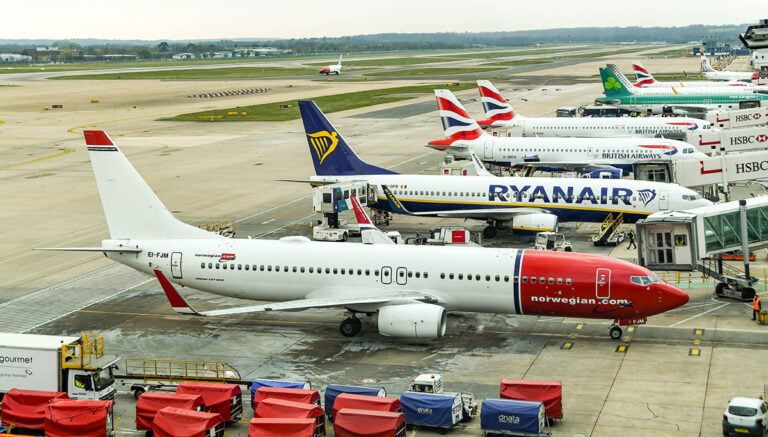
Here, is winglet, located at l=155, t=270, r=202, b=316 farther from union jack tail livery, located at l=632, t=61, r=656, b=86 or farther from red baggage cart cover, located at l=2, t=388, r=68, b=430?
union jack tail livery, located at l=632, t=61, r=656, b=86

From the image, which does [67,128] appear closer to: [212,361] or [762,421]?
[212,361]

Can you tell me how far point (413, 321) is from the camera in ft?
124

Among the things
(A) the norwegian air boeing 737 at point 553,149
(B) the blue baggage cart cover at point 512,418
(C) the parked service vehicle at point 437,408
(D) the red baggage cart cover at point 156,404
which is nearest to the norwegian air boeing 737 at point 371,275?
(D) the red baggage cart cover at point 156,404

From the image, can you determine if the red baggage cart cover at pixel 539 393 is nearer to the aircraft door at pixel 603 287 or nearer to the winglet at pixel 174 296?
the aircraft door at pixel 603 287

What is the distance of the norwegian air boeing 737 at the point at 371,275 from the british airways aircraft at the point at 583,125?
56276 millimetres

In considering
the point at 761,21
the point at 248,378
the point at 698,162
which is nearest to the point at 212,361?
the point at 248,378

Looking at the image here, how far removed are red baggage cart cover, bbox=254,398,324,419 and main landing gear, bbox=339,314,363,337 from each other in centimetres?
1078

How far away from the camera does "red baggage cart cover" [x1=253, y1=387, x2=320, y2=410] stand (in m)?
29.9

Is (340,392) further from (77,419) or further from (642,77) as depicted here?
(642,77)

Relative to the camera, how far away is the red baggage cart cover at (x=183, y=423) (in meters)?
28.0

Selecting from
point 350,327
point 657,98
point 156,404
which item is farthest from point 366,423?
point 657,98

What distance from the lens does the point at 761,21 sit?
75.9 metres

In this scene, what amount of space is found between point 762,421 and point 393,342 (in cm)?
1603

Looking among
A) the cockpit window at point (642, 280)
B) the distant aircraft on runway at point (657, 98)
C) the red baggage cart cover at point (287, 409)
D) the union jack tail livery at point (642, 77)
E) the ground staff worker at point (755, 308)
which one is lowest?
the ground staff worker at point (755, 308)
